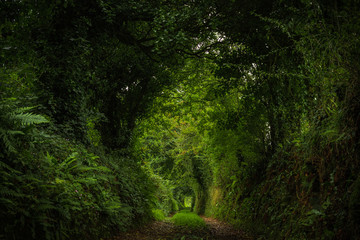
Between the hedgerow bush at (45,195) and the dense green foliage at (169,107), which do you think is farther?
the dense green foliage at (169,107)

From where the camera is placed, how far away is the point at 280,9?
577cm

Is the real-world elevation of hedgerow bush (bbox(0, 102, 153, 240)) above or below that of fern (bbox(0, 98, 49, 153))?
below

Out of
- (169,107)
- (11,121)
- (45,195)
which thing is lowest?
(45,195)

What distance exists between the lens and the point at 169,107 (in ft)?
43.8

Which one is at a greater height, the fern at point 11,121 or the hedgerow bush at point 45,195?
the fern at point 11,121

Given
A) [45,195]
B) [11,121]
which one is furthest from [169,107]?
[45,195]

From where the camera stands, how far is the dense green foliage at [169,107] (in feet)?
12.0

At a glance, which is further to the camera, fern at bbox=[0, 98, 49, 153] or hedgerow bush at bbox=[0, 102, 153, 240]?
fern at bbox=[0, 98, 49, 153]

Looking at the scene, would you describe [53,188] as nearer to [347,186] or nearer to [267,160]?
[347,186]

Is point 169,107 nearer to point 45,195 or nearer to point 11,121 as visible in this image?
point 11,121

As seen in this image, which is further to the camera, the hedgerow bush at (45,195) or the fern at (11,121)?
the fern at (11,121)

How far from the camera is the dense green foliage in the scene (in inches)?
144

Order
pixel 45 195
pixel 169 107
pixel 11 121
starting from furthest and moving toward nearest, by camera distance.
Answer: pixel 169 107 < pixel 11 121 < pixel 45 195

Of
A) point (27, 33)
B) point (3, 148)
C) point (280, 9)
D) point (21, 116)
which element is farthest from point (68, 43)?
point (280, 9)
